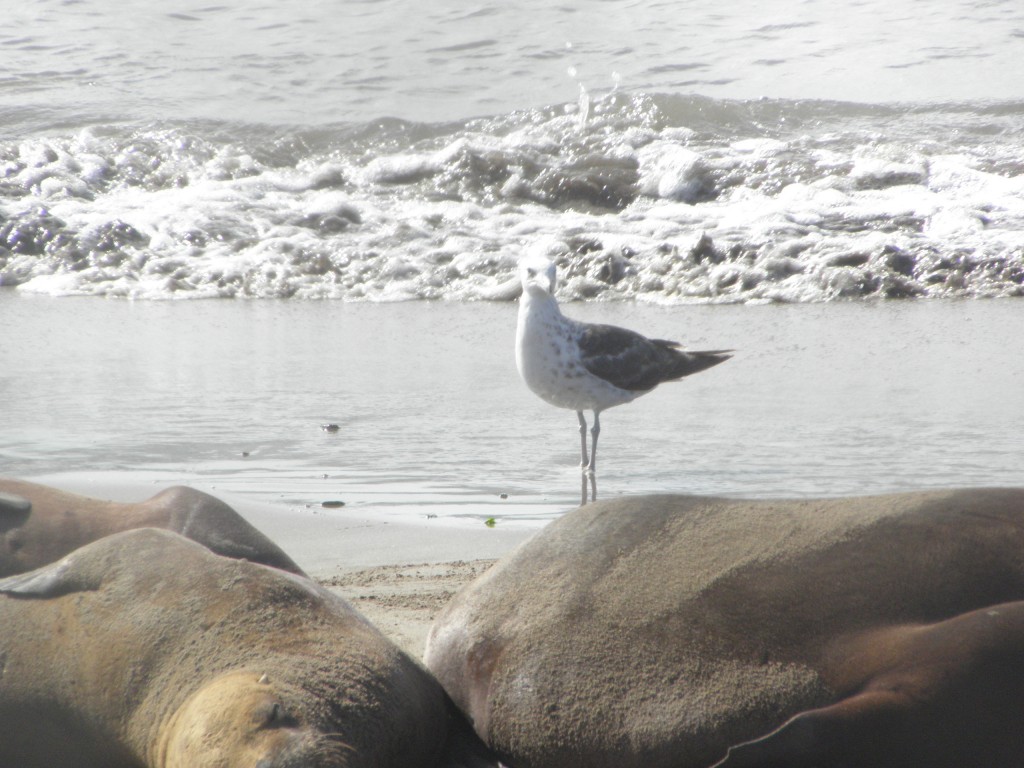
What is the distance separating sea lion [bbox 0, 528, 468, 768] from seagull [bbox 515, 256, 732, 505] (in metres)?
3.29

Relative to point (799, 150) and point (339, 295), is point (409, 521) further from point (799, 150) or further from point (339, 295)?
point (799, 150)

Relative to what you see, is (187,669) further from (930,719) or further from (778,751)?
(930,719)

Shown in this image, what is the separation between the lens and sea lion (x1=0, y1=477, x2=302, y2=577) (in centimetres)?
262

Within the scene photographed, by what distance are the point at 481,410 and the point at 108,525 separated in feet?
11.3

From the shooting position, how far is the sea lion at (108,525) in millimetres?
2621

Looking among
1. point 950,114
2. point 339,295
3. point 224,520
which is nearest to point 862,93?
point 950,114

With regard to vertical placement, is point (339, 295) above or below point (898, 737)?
below

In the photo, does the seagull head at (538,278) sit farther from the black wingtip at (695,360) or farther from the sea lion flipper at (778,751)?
the sea lion flipper at (778,751)

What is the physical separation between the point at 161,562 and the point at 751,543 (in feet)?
3.52

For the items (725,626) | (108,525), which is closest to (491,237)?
(108,525)

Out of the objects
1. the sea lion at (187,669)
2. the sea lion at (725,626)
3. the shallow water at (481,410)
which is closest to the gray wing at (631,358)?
the shallow water at (481,410)

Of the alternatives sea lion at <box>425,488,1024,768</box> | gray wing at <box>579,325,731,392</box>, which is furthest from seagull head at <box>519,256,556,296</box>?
sea lion at <box>425,488,1024,768</box>

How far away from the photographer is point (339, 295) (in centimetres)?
1020

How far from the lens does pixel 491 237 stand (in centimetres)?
1138
